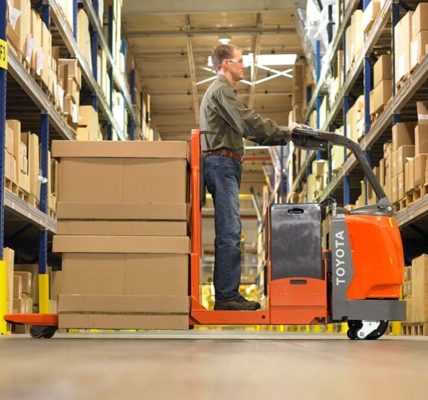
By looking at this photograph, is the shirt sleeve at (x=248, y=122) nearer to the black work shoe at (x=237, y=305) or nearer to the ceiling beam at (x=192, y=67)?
the black work shoe at (x=237, y=305)

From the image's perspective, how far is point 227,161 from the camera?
5098 millimetres

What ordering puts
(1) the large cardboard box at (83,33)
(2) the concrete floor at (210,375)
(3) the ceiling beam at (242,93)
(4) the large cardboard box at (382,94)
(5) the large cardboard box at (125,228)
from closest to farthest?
(2) the concrete floor at (210,375) < (5) the large cardboard box at (125,228) < (4) the large cardboard box at (382,94) < (1) the large cardboard box at (83,33) < (3) the ceiling beam at (242,93)

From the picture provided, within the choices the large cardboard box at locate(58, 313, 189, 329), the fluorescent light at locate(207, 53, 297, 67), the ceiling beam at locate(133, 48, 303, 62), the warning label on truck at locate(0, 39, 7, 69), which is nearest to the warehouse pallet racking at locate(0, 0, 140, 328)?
the warning label on truck at locate(0, 39, 7, 69)

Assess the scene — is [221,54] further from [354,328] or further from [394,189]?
[394,189]

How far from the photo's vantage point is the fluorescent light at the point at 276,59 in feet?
53.6

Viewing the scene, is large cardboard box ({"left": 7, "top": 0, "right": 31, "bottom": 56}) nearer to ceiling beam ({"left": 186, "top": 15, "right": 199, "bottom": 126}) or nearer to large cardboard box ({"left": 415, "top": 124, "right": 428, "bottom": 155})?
large cardboard box ({"left": 415, "top": 124, "right": 428, "bottom": 155})

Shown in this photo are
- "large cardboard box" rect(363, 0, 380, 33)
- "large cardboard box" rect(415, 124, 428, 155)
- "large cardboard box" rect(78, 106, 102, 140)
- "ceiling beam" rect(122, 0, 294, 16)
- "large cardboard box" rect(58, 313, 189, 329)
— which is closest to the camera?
"large cardboard box" rect(58, 313, 189, 329)

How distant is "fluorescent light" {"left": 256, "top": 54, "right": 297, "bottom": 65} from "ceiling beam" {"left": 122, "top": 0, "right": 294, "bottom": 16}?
289 cm

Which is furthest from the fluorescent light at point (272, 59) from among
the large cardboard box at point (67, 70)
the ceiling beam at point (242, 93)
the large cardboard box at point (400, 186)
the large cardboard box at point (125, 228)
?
the large cardboard box at point (125, 228)

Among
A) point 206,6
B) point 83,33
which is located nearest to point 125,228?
point 83,33

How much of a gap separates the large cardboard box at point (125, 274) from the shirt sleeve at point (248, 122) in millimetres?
847

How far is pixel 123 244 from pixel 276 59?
39.9 ft

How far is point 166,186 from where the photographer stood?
491cm

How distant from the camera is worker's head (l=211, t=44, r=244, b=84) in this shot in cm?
535
